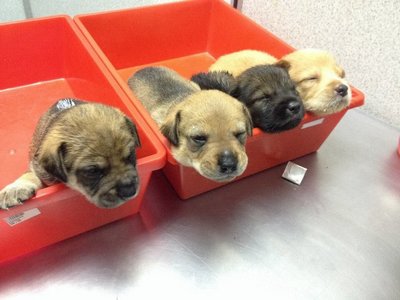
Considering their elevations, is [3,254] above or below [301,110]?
below

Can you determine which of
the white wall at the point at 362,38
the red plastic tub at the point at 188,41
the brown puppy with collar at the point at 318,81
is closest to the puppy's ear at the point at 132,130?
the red plastic tub at the point at 188,41

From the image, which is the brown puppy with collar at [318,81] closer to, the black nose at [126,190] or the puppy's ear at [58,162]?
the black nose at [126,190]

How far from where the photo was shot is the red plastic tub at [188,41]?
1.18 metres

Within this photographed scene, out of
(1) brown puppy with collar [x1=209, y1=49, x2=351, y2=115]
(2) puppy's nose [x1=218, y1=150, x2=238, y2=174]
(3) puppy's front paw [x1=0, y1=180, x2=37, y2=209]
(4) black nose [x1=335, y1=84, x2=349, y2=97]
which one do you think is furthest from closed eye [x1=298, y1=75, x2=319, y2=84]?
(3) puppy's front paw [x1=0, y1=180, x2=37, y2=209]

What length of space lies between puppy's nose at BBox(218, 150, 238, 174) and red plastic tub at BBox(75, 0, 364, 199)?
0.24 metres

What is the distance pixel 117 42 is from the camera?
5.31 ft

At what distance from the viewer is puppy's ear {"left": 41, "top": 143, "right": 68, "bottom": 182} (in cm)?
80

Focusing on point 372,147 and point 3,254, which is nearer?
point 3,254

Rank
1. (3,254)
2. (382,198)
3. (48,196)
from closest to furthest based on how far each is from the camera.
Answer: (48,196) < (3,254) < (382,198)

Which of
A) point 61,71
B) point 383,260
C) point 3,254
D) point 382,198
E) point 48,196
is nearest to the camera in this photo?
point 48,196

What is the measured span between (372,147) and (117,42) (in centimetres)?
119

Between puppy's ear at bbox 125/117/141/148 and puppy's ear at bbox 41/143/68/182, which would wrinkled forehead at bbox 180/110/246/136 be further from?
puppy's ear at bbox 41/143/68/182

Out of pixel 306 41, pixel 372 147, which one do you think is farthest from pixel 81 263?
pixel 306 41

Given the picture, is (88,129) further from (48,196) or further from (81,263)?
(81,263)
